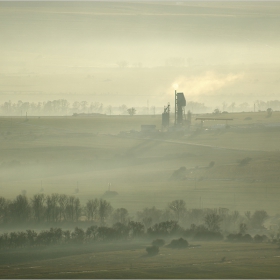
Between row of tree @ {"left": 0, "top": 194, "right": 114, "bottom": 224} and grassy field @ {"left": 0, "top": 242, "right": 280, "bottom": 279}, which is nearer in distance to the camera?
grassy field @ {"left": 0, "top": 242, "right": 280, "bottom": 279}

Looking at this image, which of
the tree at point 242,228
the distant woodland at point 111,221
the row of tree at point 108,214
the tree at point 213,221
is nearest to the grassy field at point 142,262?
the distant woodland at point 111,221

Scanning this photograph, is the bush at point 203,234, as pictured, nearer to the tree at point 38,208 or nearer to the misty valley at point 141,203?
the misty valley at point 141,203

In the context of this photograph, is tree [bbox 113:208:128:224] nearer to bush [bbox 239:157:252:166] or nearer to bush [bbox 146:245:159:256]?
bush [bbox 146:245:159:256]

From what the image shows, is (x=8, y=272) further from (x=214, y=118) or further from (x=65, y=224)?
(x=214, y=118)

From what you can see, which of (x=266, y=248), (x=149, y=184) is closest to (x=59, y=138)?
(x=149, y=184)

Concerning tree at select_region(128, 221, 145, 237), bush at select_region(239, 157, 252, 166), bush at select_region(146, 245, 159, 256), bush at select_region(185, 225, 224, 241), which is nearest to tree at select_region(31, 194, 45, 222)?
tree at select_region(128, 221, 145, 237)

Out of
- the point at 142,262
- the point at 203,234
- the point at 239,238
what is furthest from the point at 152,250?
the point at 239,238

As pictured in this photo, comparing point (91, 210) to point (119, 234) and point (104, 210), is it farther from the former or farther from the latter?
point (119, 234)
